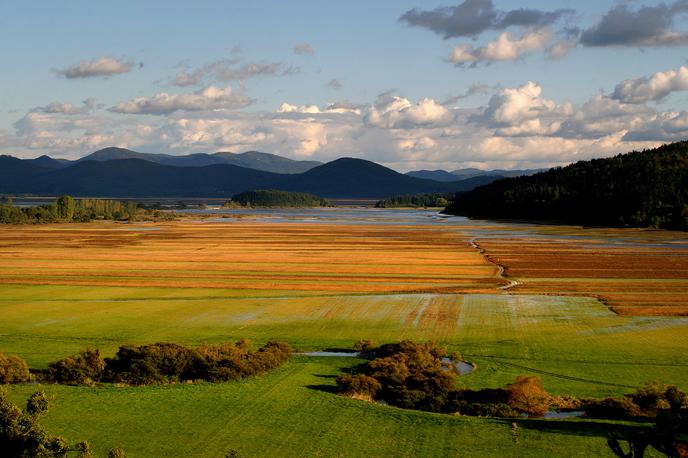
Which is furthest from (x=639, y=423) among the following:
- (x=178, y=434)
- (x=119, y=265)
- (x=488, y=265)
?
(x=119, y=265)

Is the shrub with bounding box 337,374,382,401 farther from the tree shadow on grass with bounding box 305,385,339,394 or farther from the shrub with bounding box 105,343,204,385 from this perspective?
the shrub with bounding box 105,343,204,385

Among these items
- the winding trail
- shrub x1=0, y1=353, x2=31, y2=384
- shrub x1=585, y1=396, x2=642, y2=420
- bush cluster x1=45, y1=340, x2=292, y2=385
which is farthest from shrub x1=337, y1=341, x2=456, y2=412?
the winding trail

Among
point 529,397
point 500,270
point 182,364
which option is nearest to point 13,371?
point 182,364

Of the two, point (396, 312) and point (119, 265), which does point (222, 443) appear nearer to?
point (396, 312)

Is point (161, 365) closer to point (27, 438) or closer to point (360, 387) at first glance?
point (360, 387)

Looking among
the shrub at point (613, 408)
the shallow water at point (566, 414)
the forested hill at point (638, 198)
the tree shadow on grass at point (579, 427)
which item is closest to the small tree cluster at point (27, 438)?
the tree shadow on grass at point (579, 427)

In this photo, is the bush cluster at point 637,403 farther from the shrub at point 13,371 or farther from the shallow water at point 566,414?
the shrub at point 13,371
